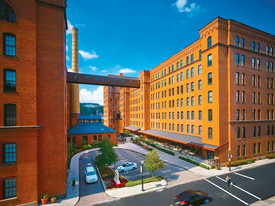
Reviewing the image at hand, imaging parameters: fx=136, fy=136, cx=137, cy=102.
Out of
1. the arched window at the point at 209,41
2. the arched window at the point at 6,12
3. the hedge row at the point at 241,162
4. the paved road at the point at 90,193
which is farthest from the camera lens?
the arched window at the point at 209,41

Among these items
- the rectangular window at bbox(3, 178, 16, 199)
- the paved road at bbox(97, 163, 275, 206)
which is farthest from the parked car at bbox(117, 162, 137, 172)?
the rectangular window at bbox(3, 178, 16, 199)

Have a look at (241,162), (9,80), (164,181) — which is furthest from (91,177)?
(241,162)

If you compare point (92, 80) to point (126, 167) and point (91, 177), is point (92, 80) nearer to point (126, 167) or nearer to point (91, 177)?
point (126, 167)

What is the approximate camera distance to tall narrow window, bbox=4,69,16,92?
13.2 meters

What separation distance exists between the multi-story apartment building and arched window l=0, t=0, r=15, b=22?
93.7ft

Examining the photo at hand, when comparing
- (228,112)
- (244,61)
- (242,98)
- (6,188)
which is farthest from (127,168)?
(244,61)

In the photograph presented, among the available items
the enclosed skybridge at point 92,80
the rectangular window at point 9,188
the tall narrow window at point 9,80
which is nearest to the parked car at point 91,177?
the rectangular window at point 9,188

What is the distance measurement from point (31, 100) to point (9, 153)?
5393mm

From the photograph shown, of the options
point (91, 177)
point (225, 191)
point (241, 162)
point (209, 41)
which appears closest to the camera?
point (225, 191)

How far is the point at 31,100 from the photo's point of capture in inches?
539

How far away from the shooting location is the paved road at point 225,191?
44.6ft

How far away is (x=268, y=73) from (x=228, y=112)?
14863 mm

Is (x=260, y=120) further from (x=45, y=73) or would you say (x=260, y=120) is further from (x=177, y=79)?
(x=45, y=73)

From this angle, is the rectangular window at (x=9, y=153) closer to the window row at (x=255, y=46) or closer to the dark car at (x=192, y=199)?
the dark car at (x=192, y=199)
